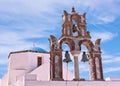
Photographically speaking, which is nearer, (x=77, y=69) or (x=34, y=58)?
(x=77, y=69)

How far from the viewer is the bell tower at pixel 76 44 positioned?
10062 millimetres

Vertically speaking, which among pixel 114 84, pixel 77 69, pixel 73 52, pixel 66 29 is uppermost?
pixel 66 29

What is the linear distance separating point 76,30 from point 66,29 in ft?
1.77

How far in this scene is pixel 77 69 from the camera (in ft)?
32.9

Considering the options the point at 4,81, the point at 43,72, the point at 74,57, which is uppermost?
the point at 74,57

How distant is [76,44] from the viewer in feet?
34.0

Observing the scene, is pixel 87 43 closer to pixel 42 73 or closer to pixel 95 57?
pixel 95 57

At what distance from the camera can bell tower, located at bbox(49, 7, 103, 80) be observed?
1006 cm

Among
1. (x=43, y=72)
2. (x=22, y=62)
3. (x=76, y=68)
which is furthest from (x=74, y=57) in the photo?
(x=22, y=62)

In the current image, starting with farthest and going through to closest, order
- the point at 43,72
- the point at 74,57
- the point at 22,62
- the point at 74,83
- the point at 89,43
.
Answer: the point at 22,62, the point at 43,72, the point at 89,43, the point at 74,57, the point at 74,83

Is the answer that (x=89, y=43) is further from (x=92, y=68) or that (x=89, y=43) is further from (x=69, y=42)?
(x=92, y=68)

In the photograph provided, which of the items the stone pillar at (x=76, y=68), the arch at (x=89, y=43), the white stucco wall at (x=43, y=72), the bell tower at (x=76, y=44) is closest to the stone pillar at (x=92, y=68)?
the bell tower at (x=76, y=44)

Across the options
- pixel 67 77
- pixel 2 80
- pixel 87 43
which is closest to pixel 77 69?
pixel 87 43

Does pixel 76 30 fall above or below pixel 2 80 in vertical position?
above
